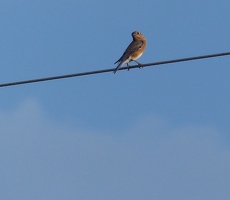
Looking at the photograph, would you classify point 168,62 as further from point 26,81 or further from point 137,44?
point 137,44

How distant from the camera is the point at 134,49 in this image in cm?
1853

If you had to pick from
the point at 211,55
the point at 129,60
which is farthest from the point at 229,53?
the point at 129,60

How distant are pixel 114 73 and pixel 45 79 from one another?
9.55 ft

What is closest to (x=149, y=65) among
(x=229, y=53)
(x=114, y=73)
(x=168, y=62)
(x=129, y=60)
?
(x=168, y=62)

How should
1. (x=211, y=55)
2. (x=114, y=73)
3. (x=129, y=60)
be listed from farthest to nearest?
(x=129, y=60), (x=114, y=73), (x=211, y=55)

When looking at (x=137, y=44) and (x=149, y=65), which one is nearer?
(x=149, y=65)

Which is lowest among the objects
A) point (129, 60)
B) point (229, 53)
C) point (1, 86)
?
point (1, 86)

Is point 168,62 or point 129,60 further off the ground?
point 129,60

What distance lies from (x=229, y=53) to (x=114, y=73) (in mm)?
3283

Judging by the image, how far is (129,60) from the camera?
59.0 ft

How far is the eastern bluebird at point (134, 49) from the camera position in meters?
17.6

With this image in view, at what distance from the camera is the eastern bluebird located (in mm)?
17572

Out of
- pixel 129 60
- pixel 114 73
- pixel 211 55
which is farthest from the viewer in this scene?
pixel 129 60

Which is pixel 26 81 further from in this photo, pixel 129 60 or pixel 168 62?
pixel 129 60
